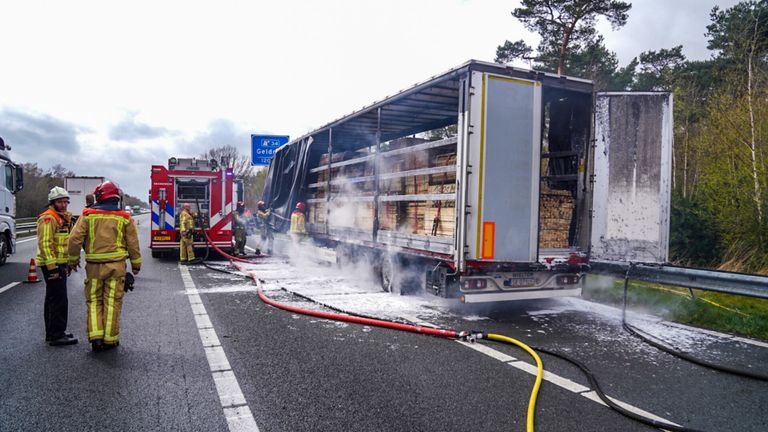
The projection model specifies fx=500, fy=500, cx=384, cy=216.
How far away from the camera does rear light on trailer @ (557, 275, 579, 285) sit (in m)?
7.04

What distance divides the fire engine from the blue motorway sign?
15.5 feet

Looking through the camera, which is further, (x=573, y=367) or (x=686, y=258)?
(x=686, y=258)

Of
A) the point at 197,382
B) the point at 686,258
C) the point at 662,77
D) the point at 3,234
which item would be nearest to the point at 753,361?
the point at 197,382

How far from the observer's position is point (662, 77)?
27781 mm

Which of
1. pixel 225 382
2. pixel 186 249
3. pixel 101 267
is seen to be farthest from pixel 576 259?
pixel 186 249

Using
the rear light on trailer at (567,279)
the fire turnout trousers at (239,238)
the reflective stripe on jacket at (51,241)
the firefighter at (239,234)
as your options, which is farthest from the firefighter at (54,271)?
the fire turnout trousers at (239,238)

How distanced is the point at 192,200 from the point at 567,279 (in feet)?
34.8

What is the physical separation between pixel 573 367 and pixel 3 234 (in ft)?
44.3

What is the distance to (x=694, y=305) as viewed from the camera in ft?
23.6

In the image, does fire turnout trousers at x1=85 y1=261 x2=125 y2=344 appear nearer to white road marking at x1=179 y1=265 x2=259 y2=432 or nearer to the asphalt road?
the asphalt road

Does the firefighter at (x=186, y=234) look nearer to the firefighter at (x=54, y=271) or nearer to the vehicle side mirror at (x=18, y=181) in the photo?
the vehicle side mirror at (x=18, y=181)

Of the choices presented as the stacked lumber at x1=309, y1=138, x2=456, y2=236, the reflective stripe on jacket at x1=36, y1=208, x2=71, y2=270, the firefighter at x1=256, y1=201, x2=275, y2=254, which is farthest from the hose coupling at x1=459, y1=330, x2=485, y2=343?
the firefighter at x1=256, y1=201, x2=275, y2=254

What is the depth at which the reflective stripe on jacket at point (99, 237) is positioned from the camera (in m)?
5.11

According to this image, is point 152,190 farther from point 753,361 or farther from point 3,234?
point 753,361
